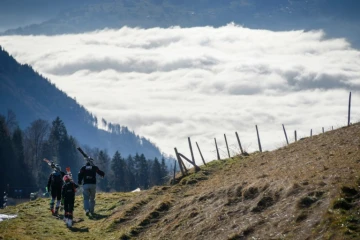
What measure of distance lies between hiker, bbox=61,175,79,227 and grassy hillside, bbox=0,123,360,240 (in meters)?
0.81

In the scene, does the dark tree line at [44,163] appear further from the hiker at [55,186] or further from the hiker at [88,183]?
the hiker at [88,183]

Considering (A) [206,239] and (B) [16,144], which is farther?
(B) [16,144]

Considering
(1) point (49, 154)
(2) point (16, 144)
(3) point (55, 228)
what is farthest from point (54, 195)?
(1) point (49, 154)

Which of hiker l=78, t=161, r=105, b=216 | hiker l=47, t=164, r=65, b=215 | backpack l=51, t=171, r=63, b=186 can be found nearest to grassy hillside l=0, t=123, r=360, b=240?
hiker l=78, t=161, r=105, b=216

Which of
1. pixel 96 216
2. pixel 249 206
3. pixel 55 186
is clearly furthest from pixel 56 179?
pixel 249 206

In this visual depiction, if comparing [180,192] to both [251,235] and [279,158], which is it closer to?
[279,158]

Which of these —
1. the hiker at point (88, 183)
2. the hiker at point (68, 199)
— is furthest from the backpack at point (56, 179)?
the hiker at point (68, 199)

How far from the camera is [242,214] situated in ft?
78.5

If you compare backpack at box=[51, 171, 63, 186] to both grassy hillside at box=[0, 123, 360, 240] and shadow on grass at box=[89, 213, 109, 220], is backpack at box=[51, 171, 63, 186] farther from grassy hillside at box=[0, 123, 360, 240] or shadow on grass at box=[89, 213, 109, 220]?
shadow on grass at box=[89, 213, 109, 220]

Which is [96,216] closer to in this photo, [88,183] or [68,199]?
[88,183]

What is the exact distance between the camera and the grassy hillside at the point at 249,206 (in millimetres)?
20656

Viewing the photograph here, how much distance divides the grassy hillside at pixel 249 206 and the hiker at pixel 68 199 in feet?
2.67

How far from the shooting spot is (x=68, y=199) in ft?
106

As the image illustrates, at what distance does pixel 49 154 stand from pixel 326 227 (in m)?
138
